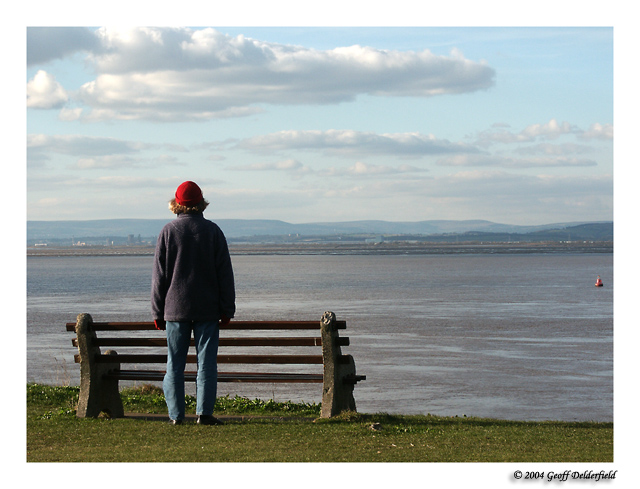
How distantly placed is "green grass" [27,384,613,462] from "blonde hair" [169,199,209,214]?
2.01m

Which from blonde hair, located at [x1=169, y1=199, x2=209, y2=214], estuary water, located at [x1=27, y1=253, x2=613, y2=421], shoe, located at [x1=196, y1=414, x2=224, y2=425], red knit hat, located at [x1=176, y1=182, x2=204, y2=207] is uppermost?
red knit hat, located at [x1=176, y1=182, x2=204, y2=207]

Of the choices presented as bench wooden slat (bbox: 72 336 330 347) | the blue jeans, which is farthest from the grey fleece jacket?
bench wooden slat (bbox: 72 336 330 347)

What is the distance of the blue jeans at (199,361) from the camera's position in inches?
289

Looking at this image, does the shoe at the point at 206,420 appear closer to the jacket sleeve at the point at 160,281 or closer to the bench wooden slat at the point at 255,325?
the bench wooden slat at the point at 255,325

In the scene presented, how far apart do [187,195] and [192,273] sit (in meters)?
0.74

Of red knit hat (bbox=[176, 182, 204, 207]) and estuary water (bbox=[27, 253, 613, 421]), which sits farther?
estuary water (bbox=[27, 253, 613, 421])

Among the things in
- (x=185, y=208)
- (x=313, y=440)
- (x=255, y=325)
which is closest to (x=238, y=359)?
(x=255, y=325)

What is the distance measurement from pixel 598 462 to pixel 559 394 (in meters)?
7.54

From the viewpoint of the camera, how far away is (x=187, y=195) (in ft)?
24.3

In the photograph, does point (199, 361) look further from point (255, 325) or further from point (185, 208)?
point (185, 208)

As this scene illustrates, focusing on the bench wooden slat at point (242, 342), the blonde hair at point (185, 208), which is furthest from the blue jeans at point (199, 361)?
the blonde hair at point (185, 208)

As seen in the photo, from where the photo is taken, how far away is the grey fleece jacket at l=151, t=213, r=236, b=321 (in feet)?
23.7

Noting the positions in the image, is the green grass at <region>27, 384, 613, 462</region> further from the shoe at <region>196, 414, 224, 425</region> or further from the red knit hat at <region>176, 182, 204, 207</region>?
the red knit hat at <region>176, 182, 204, 207</region>

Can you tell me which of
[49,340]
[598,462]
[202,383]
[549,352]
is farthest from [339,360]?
[49,340]
